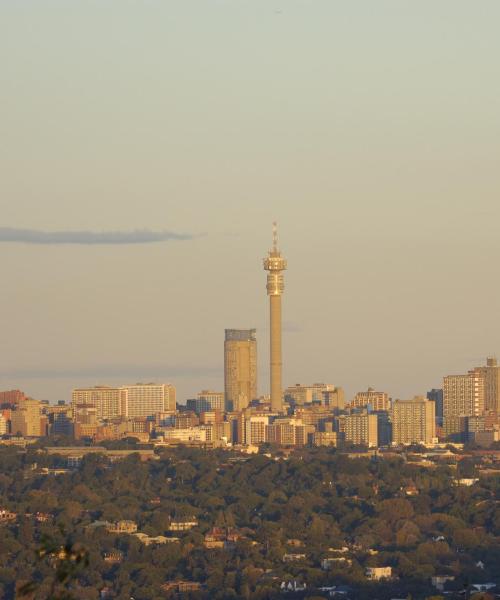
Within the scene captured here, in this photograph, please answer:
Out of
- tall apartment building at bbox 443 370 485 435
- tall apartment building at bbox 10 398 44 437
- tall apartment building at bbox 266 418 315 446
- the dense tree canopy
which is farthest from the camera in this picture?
tall apartment building at bbox 443 370 485 435

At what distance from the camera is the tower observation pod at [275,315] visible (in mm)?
141500

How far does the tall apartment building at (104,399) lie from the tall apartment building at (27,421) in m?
8.45

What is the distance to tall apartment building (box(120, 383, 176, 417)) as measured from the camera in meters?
160

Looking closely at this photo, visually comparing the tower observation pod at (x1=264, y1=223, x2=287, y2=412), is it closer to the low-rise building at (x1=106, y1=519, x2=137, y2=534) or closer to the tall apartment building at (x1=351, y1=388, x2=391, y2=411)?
the tall apartment building at (x1=351, y1=388, x2=391, y2=411)

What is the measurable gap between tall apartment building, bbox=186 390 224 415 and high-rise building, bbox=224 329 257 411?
2.41ft

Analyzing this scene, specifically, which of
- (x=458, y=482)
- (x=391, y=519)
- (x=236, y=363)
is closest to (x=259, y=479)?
Result: (x=458, y=482)

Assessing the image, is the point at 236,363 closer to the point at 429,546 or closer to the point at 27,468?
the point at 27,468

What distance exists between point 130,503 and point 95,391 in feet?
207

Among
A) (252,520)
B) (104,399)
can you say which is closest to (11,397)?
(104,399)

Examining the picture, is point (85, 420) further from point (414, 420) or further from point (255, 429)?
point (414, 420)

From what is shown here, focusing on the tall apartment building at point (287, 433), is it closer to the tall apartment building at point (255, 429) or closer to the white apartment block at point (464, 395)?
the tall apartment building at point (255, 429)

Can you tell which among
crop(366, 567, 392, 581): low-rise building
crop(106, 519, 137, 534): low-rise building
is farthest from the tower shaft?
crop(366, 567, 392, 581): low-rise building

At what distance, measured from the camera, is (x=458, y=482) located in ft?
346

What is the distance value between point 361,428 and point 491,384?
41.2 ft
